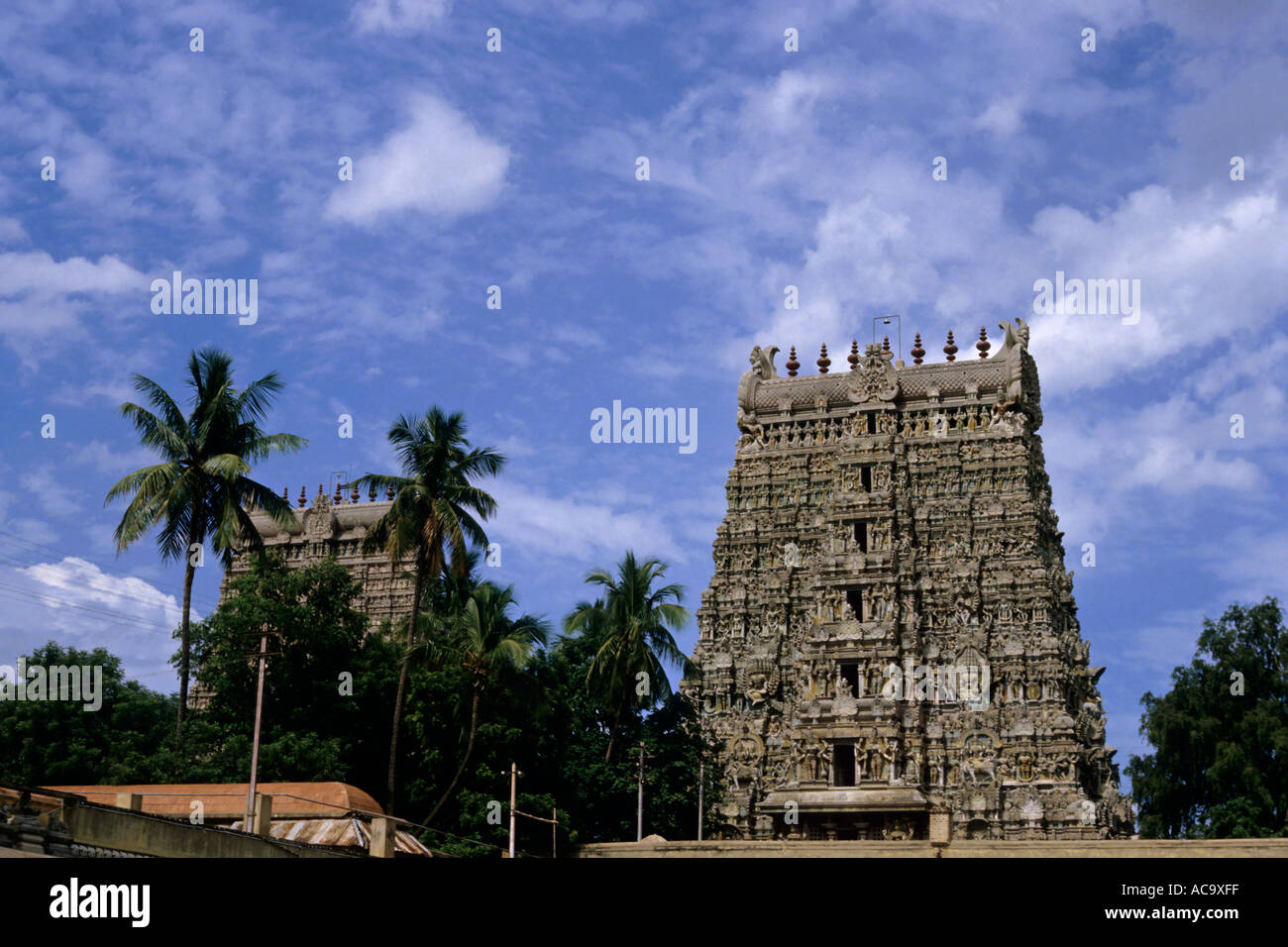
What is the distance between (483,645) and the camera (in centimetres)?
4575

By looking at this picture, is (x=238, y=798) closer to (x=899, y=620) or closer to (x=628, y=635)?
(x=628, y=635)

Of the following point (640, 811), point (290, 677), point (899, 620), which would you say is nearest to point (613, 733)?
point (640, 811)

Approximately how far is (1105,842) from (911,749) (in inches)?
814

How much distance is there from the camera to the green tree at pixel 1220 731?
210ft

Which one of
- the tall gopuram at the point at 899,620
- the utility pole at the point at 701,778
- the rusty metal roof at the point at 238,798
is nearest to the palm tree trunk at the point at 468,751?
the rusty metal roof at the point at 238,798

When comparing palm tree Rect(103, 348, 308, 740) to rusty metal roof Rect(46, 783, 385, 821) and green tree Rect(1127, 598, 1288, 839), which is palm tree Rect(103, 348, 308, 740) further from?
green tree Rect(1127, 598, 1288, 839)

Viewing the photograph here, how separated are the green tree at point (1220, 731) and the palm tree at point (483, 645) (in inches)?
1319

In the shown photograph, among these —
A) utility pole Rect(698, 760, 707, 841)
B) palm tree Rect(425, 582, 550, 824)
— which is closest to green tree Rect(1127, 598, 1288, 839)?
utility pole Rect(698, 760, 707, 841)

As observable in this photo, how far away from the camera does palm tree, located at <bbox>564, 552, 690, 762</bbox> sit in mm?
52125

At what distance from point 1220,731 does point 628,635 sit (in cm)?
3004

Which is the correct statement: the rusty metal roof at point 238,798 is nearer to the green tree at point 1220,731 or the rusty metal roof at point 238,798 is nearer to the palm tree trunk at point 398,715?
the palm tree trunk at point 398,715
